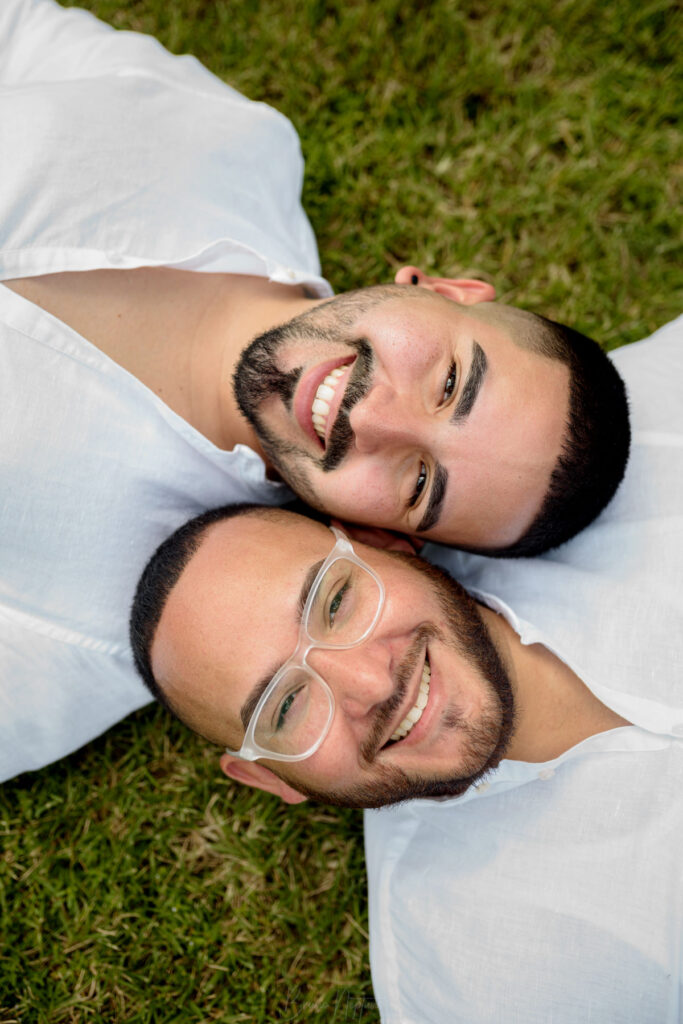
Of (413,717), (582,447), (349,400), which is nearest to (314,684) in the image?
(413,717)

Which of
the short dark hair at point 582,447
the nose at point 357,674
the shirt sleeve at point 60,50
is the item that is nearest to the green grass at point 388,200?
the shirt sleeve at point 60,50

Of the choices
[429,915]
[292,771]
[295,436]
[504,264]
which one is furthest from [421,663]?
[504,264]

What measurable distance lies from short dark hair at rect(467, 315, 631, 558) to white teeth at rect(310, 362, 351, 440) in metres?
0.66

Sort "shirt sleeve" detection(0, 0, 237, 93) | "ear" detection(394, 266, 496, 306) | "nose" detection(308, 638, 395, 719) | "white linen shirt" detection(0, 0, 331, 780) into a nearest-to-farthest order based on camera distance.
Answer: "nose" detection(308, 638, 395, 719) < "white linen shirt" detection(0, 0, 331, 780) < "ear" detection(394, 266, 496, 306) < "shirt sleeve" detection(0, 0, 237, 93)

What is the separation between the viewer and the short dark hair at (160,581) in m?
2.29

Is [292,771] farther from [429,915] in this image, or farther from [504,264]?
[504,264]

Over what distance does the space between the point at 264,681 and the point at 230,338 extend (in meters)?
1.29

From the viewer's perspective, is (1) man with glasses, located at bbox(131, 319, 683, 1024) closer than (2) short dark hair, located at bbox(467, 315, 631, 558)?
Yes

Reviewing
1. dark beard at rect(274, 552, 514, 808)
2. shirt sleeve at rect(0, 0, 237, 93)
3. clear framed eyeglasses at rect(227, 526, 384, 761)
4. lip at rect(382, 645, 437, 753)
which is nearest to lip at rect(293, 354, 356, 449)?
clear framed eyeglasses at rect(227, 526, 384, 761)

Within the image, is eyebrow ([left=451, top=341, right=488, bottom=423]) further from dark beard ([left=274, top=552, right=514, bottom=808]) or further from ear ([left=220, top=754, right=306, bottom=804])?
ear ([left=220, top=754, right=306, bottom=804])

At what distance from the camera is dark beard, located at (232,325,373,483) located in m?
2.20

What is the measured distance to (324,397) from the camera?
2.29 m

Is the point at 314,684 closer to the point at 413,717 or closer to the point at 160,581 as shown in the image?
the point at 413,717

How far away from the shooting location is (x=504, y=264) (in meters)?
3.28
